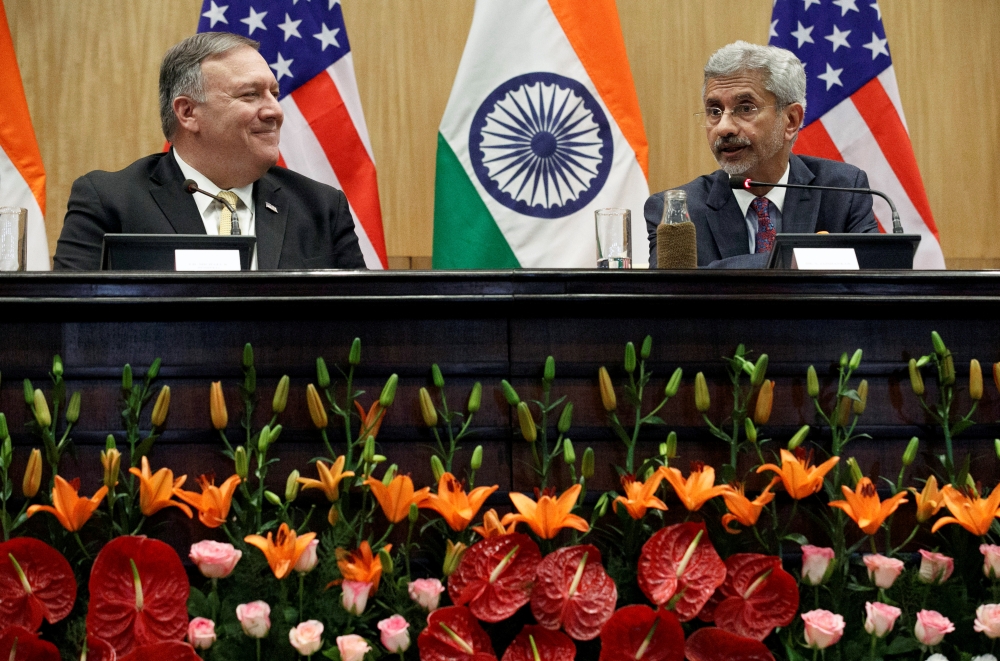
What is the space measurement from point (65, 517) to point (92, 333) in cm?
29

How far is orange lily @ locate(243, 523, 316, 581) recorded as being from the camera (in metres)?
Answer: 1.34

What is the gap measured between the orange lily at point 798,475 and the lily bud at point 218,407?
2.51ft

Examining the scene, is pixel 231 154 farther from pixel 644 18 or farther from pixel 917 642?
pixel 917 642

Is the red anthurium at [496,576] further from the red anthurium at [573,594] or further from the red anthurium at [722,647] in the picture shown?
the red anthurium at [722,647]

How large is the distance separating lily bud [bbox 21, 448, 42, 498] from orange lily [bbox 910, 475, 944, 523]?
124cm

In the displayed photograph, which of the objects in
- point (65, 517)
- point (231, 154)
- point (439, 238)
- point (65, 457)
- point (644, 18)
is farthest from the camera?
point (644, 18)

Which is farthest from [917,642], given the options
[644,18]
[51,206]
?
[51,206]

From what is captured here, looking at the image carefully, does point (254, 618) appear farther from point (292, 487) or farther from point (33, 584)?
point (33, 584)

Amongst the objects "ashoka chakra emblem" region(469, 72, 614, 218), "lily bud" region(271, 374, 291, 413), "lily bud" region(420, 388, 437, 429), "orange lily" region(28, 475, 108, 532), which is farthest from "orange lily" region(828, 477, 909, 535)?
"ashoka chakra emblem" region(469, 72, 614, 218)

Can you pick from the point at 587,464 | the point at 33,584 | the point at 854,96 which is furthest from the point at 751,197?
the point at 33,584

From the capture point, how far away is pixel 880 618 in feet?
4.48

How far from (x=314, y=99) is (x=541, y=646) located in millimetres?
2260

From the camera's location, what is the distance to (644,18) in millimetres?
3555

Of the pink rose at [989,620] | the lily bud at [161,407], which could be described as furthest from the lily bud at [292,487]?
the pink rose at [989,620]
